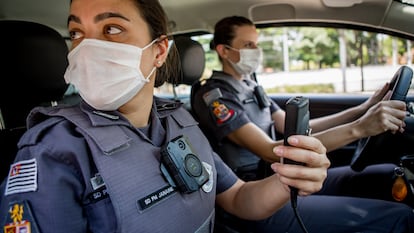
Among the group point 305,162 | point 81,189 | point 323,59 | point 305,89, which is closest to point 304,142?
point 305,162

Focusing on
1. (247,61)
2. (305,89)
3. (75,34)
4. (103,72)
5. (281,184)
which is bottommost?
(305,89)

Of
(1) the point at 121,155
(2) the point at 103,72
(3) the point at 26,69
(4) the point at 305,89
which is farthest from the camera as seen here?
(4) the point at 305,89

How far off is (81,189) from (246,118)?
3.38 ft

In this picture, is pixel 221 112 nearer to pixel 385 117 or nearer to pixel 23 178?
pixel 385 117

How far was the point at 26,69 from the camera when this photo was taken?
1.19 metres

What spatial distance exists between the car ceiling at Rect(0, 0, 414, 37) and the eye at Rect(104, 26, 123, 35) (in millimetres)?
834

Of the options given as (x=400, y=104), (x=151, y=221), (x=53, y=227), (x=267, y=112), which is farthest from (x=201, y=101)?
(x=53, y=227)

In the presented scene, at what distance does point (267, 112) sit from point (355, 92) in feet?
2.89

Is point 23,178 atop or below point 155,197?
atop

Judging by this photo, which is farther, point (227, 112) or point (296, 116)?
point (227, 112)

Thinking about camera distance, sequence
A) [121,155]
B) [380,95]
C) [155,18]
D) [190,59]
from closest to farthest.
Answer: [121,155] < [155,18] < [380,95] < [190,59]

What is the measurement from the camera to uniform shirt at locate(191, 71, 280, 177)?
167 cm

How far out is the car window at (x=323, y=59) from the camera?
2002mm

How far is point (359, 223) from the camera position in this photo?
1.31 meters
